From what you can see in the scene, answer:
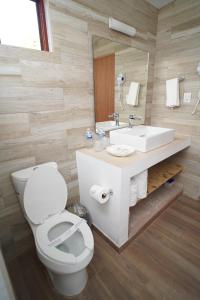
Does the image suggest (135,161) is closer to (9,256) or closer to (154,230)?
(154,230)

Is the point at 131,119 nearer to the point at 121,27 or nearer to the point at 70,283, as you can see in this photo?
the point at 121,27

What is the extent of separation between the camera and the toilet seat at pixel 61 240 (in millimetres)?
975

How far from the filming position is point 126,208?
134 cm

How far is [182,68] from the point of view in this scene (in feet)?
6.25

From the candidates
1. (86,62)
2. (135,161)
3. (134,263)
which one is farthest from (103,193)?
(86,62)

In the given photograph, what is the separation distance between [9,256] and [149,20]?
2904mm

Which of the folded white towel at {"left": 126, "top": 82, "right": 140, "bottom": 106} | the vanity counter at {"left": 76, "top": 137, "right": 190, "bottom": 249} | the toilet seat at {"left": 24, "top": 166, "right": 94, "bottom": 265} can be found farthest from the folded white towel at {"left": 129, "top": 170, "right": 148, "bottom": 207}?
the folded white towel at {"left": 126, "top": 82, "right": 140, "bottom": 106}

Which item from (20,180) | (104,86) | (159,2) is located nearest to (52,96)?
(104,86)

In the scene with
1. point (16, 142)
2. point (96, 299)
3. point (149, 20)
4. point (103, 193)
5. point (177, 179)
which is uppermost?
point (149, 20)

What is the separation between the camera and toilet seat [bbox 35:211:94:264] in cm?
97

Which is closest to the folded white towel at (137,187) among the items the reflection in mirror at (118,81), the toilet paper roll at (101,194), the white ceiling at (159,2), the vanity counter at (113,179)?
the vanity counter at (113,179)

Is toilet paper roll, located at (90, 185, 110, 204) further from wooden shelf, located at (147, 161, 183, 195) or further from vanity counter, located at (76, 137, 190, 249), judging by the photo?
wooden shelf, located at (147, 161, 183, 195)

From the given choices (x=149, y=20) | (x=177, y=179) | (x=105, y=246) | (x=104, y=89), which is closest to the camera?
(x=105, y=246)

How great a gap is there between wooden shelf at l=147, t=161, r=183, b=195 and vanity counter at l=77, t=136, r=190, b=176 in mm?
362
